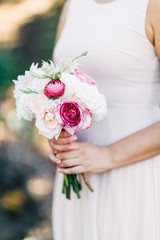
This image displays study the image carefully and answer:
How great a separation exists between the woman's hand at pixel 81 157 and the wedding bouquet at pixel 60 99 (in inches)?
5.8

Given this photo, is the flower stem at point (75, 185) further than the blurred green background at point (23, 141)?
No

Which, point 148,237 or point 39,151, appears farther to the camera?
point 39,151

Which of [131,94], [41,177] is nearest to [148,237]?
[131,94]

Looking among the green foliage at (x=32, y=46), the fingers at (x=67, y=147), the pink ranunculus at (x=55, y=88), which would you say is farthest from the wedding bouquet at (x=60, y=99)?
the green foliage at (x=32, y=46)

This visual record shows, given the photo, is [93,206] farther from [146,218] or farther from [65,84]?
[65,84]

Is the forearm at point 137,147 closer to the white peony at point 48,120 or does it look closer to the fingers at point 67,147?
the fingers at point 67,147

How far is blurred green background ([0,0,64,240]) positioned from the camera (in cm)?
336

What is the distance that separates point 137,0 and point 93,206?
2.79 feet

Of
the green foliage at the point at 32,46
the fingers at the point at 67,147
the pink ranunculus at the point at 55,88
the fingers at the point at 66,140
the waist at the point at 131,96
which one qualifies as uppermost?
the green foliage at the point at 32,46

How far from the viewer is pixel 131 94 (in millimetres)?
1406

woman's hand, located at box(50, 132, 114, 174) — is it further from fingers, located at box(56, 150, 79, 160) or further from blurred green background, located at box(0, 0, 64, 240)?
blurred green background, located at box(0, 0, 64, 240)

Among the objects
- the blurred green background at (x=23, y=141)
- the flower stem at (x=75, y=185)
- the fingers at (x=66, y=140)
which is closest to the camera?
the fingers at (x=66, y=140)

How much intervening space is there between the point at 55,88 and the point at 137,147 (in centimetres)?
42

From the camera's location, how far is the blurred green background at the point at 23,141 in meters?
3.36
